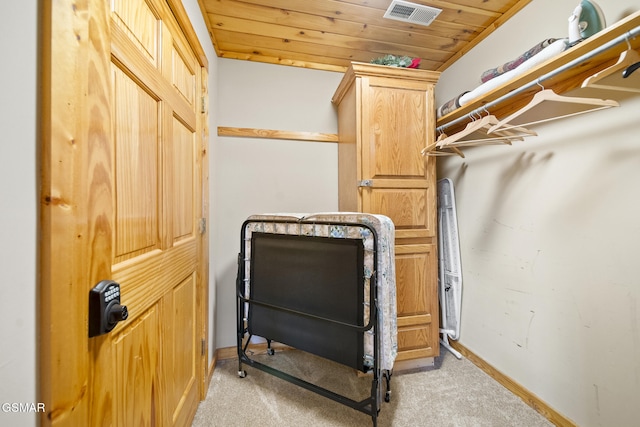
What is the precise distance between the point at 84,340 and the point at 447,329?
2365 mm

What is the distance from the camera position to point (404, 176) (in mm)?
1854

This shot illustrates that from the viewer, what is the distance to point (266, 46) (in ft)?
6.66

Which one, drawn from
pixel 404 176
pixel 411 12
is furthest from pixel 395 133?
pixel 411 12

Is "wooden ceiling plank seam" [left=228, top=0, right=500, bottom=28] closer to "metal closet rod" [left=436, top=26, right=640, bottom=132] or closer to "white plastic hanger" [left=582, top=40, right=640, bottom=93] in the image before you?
"metal closet rod" [left=436, top=26, right=640, bottom=132]

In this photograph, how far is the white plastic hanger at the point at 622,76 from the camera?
960 mm

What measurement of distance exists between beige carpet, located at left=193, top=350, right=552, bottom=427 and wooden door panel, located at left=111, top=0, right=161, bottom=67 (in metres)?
1.87

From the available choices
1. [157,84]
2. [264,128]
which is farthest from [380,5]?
[157,84]

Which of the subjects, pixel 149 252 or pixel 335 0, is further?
pixel 335 0

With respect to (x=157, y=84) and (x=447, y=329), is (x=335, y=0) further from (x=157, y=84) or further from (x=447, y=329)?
(x=447, y=329)

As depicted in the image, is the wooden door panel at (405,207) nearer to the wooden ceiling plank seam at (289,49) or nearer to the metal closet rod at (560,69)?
the metal closet rod at (560,69)

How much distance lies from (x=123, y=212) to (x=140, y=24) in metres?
0.69

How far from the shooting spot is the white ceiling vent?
1623 mm

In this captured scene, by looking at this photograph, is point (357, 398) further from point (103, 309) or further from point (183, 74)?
point (183, 74)

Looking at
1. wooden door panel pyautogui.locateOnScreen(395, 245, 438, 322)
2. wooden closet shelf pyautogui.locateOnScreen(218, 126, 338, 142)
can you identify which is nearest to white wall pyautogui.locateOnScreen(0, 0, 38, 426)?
wooden closet shelf pyautogui.locateOnScreen(218, 126, 338, 142)
